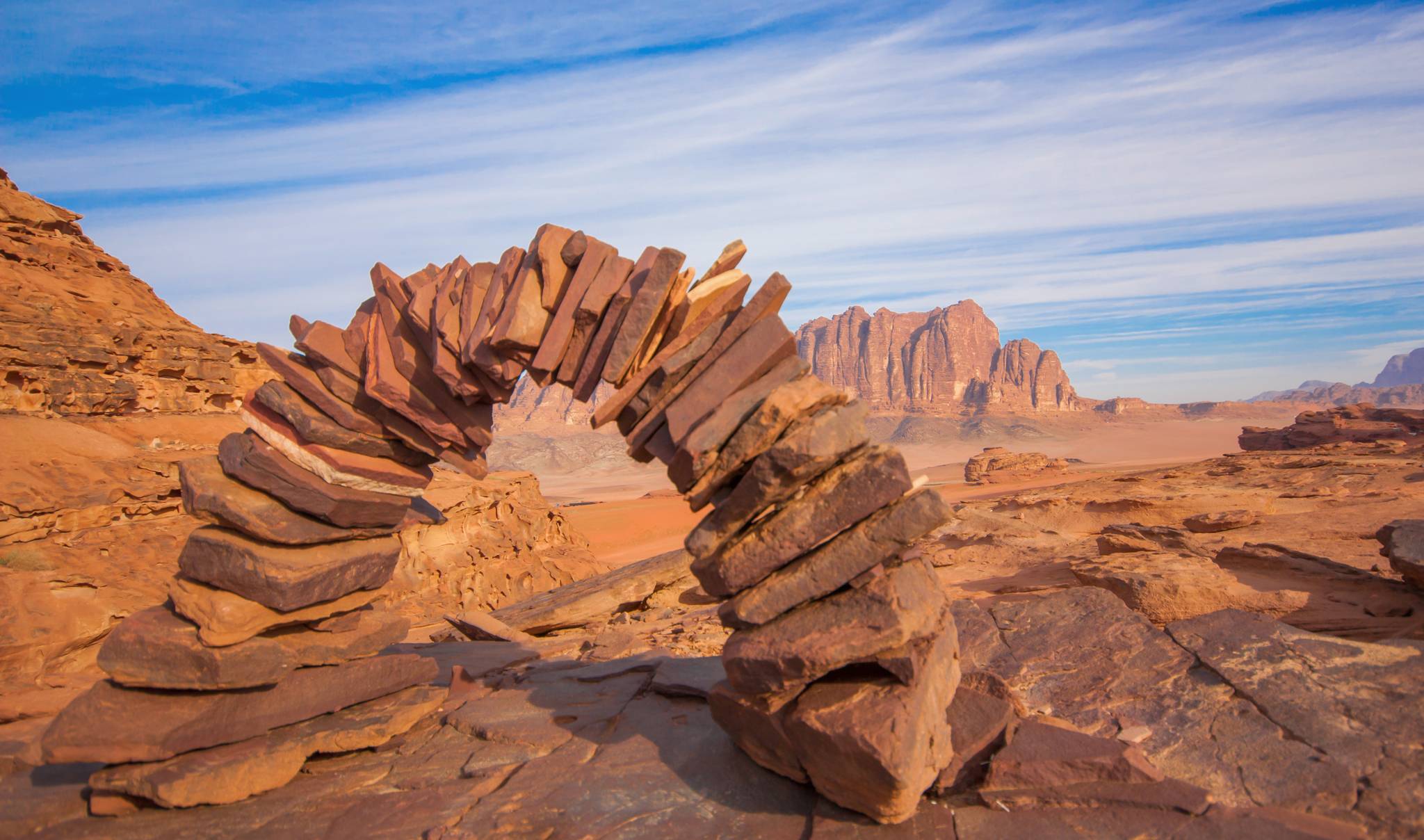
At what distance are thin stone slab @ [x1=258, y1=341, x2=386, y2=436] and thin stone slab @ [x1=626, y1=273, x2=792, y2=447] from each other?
2.31 meters

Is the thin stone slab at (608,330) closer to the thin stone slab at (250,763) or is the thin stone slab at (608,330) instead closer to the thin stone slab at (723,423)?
the thin stone slab at (723,423)

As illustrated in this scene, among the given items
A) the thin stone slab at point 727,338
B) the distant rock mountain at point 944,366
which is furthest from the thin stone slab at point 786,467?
the distant rock mountain at point 944,366

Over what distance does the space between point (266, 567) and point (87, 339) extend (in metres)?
12.2

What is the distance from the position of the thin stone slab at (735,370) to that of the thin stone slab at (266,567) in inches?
120

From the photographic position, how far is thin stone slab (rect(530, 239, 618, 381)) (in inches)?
214

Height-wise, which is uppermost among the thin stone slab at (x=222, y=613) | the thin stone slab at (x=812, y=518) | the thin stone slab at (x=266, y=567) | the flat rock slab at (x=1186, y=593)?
the thin stone slab at (x=812, y=518)

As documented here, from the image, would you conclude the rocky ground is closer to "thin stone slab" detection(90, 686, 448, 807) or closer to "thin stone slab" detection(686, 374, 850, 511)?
"thin stone slab" detection(90, 686, 448, 807)

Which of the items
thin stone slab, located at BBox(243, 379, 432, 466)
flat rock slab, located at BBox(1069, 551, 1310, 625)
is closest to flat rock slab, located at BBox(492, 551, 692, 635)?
thin stone slab, located at BBox(243, 379, 432, 466)

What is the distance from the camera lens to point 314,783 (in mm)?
5316

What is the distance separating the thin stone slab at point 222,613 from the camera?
5.42 meters

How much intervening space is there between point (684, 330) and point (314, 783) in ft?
13.6

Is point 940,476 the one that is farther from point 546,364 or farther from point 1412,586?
point 546,364

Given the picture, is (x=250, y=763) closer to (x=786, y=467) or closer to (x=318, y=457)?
(x=318, y=457)

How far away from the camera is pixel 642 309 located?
5219 millimetres
